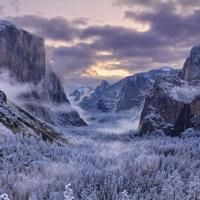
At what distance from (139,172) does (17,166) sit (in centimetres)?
5290

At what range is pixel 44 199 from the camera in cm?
14100

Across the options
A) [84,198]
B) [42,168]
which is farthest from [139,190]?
[42,168]

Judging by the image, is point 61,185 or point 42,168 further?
point 42,168

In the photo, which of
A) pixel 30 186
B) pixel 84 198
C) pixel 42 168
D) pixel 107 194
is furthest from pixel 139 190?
pixel 42 168

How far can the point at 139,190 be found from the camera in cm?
15450

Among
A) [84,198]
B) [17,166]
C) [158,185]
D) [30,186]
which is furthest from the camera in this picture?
[17,166]

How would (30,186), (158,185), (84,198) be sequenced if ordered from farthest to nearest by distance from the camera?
1. (158,185)
2. (30,186)
3. (84,198)

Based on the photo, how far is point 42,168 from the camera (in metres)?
198

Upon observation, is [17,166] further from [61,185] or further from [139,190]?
[139,190]

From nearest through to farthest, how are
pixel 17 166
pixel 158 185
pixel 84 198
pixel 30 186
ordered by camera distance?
pixel 84 198, pixel 30 186, pixel 158 185, pixel 17 166

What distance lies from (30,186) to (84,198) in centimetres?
2124

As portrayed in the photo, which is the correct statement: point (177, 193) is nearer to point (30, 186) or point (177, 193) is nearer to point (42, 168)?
point (30, 186)

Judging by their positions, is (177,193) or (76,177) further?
(76,177)

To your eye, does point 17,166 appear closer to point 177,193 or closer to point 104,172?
point 104,172
